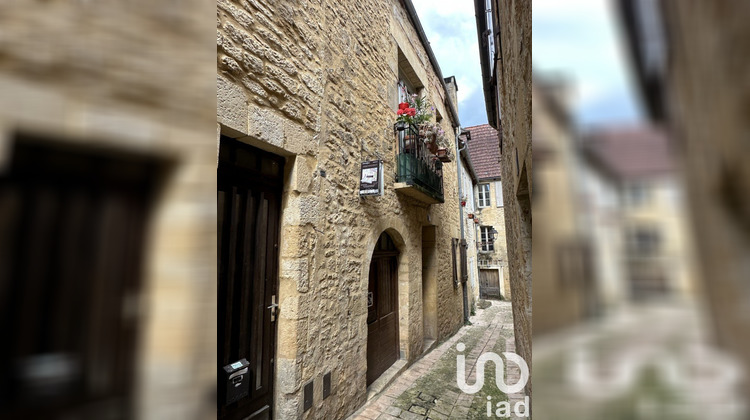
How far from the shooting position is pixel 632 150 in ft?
0.86

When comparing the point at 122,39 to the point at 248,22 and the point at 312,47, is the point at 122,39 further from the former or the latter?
the point at 312,47

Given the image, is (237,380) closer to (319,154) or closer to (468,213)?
(319,154)

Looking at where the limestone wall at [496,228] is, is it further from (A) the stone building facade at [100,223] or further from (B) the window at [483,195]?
(A) the stone building facade at [100,223]

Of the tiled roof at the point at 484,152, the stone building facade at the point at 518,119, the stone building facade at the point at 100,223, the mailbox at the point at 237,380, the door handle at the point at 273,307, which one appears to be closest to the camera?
the stone building facade at the point at 100,223

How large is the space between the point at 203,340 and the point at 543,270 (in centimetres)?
52

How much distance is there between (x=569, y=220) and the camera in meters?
0.39

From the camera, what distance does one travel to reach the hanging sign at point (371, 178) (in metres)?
3.79

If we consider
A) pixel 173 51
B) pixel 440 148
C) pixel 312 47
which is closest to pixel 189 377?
pixel 173 51

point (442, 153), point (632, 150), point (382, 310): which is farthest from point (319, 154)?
point (442, 153)

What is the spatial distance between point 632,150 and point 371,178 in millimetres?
3591

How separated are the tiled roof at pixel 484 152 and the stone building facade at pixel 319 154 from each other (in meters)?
10.3

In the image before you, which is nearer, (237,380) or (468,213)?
(237,380)
